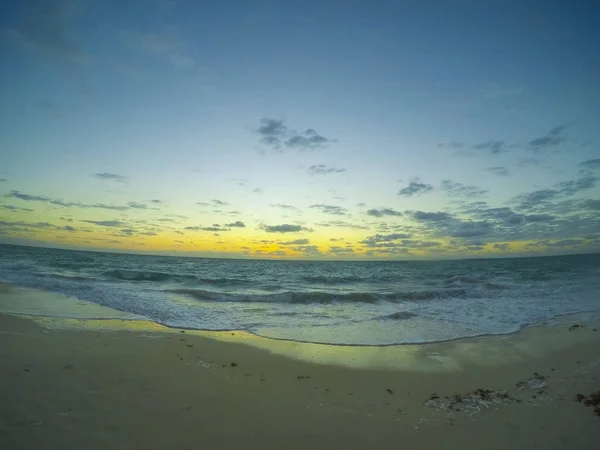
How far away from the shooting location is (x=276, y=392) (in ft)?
23.5

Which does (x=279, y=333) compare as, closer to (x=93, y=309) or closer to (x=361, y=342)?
(x=361, y=342)

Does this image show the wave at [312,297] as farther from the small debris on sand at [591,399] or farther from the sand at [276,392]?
the small debris on sand at [591,399]

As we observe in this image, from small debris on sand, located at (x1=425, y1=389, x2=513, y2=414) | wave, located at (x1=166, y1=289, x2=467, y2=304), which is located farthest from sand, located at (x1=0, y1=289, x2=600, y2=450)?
wave, located at (x1=166, y1=289, x2=467, y2=304)

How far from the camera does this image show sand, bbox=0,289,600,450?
5236 millimetres

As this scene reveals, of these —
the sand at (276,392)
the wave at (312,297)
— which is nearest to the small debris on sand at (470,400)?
the sand at (276,392)

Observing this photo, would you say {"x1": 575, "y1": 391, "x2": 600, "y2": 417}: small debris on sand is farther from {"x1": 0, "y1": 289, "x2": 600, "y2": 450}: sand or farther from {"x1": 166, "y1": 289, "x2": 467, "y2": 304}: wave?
{"x1": 166, "y1": 289, "x2": 467, "y2": 304}: wave

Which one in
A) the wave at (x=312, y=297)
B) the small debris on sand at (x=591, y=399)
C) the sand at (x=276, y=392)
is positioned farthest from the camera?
the wave at (x=312, y=297)

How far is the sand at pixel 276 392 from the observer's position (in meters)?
5.24

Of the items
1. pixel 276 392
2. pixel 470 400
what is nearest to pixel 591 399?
pixel 470 400

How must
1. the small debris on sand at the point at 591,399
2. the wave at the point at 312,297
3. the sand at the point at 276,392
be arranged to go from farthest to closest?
1. the wave at the point at 312,297
2. the small debris on sand at the point at 591,399
3. the sand at the point at 276,392

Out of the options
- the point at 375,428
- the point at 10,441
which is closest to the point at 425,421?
the point at 375,428

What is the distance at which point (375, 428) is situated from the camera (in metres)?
5.74

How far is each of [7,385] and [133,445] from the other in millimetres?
3546

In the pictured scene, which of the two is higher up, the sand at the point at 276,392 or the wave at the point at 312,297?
the sand at the point at 276,392
